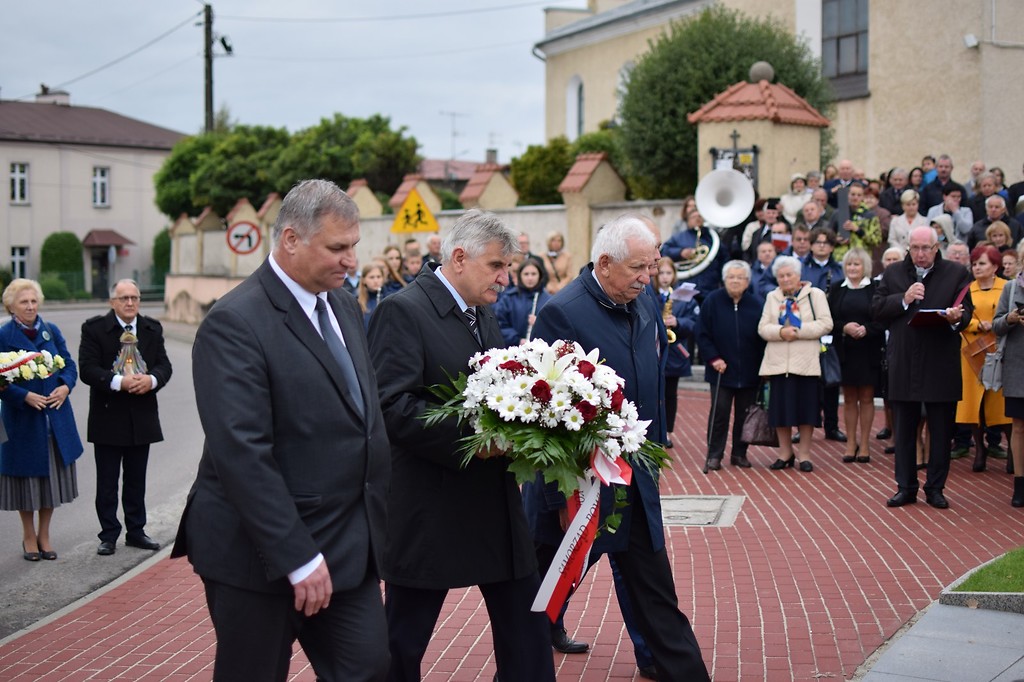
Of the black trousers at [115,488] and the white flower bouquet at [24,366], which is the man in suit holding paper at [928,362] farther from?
the white flower bouquet at [24,366]

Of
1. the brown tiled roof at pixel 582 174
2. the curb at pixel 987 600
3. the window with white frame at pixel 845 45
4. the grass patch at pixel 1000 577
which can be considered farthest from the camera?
the window with white frame at pixel 845 45

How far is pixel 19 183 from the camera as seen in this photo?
6366cm

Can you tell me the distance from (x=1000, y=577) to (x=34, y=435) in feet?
22.0

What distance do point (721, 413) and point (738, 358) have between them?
0.58 m

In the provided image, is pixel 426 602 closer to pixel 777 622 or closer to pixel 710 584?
pixel 777 622

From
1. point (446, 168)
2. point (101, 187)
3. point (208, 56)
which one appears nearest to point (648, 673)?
point (208, 56)

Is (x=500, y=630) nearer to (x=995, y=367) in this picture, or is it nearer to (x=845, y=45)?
(x=995, y=367)

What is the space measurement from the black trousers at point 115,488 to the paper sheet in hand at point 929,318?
614 cm

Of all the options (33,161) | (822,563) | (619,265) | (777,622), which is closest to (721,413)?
(822,563)

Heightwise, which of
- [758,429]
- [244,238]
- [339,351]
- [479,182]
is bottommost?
[758,429]

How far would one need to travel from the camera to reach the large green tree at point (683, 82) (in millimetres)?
22703

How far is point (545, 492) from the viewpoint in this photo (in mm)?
5430

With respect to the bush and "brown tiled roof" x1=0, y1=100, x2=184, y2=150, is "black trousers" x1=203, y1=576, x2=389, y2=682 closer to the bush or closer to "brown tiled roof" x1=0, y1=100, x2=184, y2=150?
the bush

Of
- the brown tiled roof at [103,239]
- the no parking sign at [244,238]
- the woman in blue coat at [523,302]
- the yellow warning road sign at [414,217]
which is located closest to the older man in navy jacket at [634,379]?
the woman in blue coat at [523,302]
